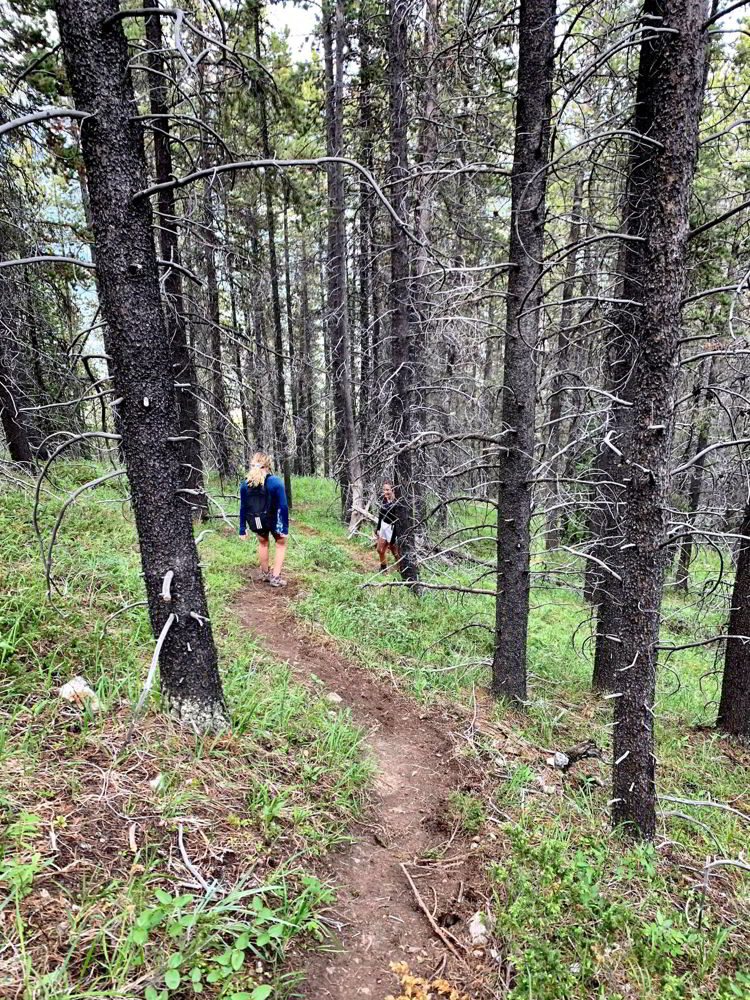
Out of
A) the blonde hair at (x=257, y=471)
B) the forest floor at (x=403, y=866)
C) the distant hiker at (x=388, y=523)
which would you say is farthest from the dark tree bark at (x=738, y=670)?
the blonde hair at (x=257, y=471)

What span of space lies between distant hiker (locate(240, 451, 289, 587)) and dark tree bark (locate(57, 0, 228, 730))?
14.4ft

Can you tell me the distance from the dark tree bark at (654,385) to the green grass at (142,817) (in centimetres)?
207

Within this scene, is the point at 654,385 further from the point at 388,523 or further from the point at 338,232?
the point at 338,232

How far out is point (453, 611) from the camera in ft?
26.8

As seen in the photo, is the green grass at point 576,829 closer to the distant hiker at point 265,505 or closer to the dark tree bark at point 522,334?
the dark tree bark at point 522,334

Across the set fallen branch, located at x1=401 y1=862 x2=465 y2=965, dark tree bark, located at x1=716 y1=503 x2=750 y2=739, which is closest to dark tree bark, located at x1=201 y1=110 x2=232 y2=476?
fallen branch, located at x1=401 y1=862 x2=465 y2=965

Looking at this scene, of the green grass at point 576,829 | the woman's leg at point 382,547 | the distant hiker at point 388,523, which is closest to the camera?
the green grass at point 576,829

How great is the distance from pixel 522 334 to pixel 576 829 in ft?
13.7

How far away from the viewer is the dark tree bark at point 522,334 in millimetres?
4660

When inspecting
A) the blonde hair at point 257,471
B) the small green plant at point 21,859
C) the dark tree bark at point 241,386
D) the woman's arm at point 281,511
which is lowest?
the small green plant at point 21,859

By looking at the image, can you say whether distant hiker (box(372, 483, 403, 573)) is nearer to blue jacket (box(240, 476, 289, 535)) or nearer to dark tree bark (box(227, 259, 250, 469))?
blue jacket (box(240, 476, 289, 535))

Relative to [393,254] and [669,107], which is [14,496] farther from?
[669,107]

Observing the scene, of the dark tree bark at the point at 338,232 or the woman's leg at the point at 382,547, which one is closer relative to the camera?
the woman's leg at the point at 382,547

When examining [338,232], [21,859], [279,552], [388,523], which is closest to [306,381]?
[338,232]
